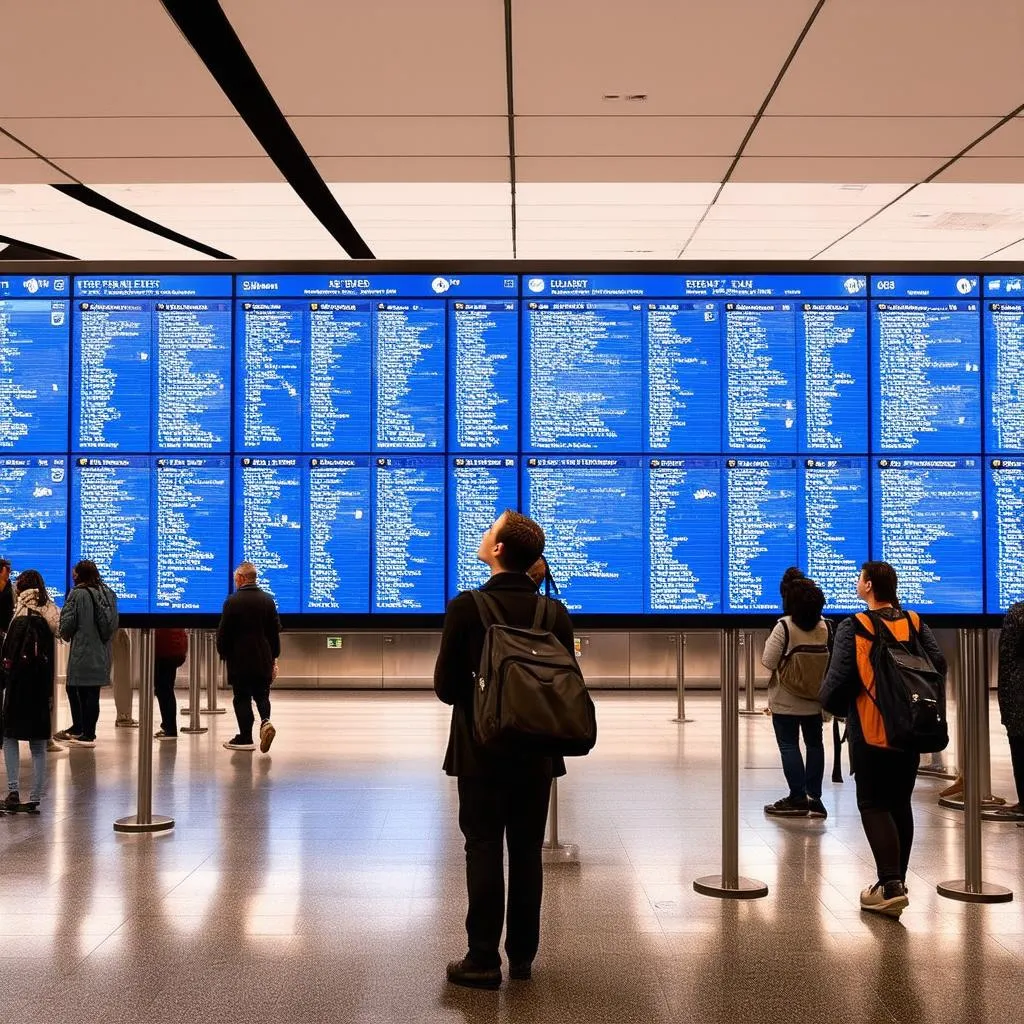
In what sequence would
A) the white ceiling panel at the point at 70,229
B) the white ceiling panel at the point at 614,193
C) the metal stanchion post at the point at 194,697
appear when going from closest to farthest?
the white ceiling panel at the point at 614,193 < the white ceiling panel at the point at 70,229 < the metal stanchion post at the point at 194,697

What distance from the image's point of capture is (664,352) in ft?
19.6

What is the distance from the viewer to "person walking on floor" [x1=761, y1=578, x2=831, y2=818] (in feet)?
27.0

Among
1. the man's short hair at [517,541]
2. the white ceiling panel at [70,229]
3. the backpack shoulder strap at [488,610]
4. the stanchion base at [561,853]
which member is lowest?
the stanchion base at [561,853]

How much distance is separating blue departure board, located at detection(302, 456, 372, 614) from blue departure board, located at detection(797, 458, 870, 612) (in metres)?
2.12

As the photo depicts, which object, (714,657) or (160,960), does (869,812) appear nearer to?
(160,960)

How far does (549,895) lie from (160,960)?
194 centimetres

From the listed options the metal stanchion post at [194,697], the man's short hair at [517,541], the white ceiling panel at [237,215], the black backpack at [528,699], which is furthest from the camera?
the metal stanchion post at [194,697]

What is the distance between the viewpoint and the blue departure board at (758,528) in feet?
19.4
